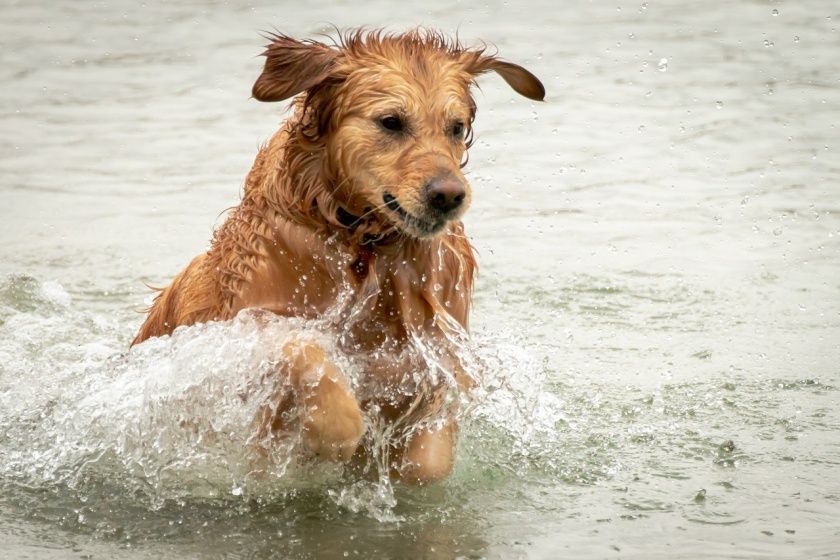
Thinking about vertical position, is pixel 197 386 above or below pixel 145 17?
below

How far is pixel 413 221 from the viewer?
16.3 feet

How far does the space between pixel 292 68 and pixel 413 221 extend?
73 cm

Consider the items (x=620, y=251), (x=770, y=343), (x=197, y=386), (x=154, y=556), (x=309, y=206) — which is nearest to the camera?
(x=154, y=556)

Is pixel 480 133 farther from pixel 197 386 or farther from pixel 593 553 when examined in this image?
pixel 593 553

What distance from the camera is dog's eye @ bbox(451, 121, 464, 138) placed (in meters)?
5.12

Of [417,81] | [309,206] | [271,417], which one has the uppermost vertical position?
[417,81]

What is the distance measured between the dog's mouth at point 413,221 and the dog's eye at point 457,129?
14.0 inches

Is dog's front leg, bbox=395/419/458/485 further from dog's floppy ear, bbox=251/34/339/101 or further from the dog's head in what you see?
dog's floppy ear, bbox=251/34/339/101

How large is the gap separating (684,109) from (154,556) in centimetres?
788

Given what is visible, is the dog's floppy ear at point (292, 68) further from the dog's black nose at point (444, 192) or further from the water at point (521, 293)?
the water at point (521, 293)

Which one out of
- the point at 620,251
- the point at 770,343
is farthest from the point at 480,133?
the point at 770,343

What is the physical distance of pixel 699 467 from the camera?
5.71 metres

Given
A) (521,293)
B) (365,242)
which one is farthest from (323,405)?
(521,293)

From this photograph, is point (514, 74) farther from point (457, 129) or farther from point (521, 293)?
point (521, 293)
